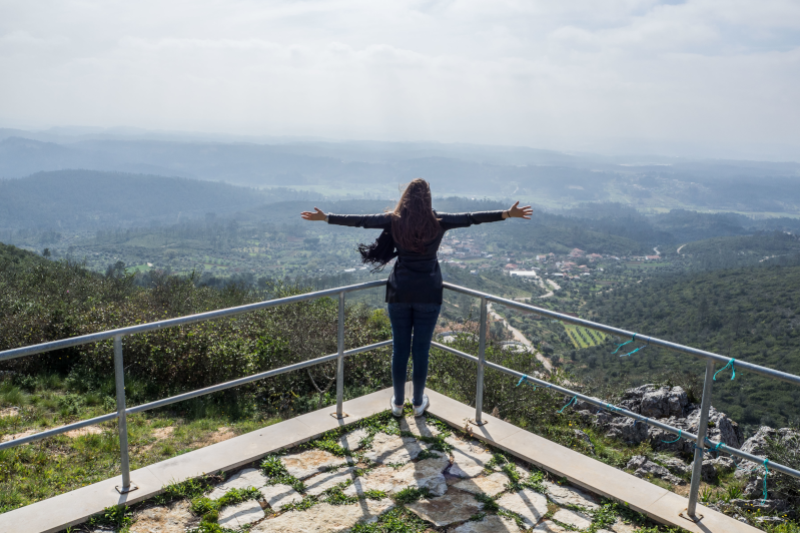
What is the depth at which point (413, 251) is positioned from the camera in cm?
394

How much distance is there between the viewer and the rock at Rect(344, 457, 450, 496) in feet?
11.7

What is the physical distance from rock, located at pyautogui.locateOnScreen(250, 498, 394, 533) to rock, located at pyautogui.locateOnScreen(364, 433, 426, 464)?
56 cm

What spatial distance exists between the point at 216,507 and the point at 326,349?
185 inches

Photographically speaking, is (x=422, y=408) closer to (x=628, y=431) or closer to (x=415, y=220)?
(x=415, y=220)

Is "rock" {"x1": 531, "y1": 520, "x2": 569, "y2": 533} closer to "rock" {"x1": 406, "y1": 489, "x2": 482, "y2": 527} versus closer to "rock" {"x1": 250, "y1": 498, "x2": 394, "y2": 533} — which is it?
"rock" {"x1": 406, "y1": 489, "x2": 482, "y2": 527}

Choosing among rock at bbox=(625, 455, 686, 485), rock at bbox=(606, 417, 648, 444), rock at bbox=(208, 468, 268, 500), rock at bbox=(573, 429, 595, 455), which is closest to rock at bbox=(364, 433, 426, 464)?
rock at bbox=(208, 468, 268, 500)

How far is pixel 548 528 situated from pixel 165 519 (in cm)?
221

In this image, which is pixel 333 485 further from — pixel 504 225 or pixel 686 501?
pixel 504 225

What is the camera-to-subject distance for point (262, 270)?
219 ft

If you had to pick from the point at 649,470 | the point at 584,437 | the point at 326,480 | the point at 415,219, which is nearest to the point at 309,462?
the point at 326,480

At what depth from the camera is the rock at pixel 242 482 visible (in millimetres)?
3422

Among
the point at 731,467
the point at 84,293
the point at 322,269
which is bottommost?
the point at 322,269

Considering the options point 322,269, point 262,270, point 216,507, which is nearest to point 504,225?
point 322,269

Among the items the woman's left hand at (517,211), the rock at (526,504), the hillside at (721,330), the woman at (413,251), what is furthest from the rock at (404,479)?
the hillside at (721,330)
